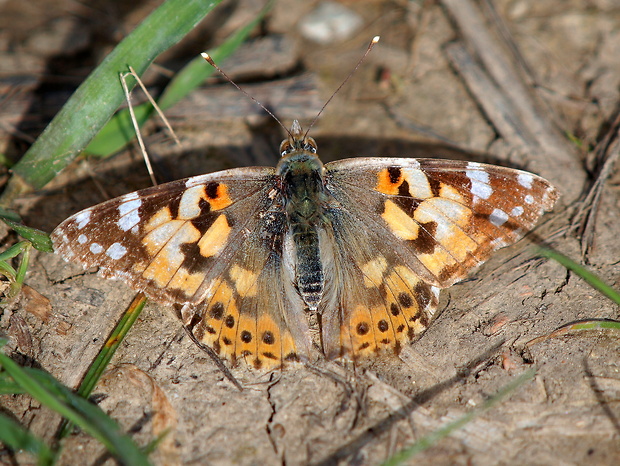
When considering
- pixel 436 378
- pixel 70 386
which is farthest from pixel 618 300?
pixel 70 386

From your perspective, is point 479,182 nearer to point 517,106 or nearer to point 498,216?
point 498,216

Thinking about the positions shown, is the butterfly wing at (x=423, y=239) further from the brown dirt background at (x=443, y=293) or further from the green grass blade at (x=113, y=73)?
the green grass blade at (x=113, y=73)

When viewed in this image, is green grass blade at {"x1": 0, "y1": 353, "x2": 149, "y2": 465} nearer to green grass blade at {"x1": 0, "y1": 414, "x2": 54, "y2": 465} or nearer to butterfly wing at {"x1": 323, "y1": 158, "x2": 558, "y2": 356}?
green grass blade at {"x1": 0, "y1": 414, "x2": 54, "y2": 465}

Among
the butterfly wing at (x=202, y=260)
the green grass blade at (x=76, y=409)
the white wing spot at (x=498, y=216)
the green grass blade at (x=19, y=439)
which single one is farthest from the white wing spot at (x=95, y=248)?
the white wing spot at (x=498, y=216)

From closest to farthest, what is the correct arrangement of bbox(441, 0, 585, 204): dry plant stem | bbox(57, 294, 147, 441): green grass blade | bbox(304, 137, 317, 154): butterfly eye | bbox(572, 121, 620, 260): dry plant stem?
bbox(57, 294, 147, 441): green grass blade, bbox(304, 137, 317, 154): butterfly eye, bbox(572, 121, 620, 260): dry plant stem, bbox(441, 0, 585, 204): dry plant stem

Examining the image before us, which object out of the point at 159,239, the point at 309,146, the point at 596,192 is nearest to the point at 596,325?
the point at 596,192

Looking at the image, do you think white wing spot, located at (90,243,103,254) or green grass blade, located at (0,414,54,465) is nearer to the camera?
green grass blade, located at (0,414,54,465)

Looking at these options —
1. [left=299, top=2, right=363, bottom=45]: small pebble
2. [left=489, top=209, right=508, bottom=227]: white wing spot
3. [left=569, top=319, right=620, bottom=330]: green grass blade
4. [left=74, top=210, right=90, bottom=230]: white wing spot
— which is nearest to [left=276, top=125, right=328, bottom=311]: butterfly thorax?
[left=489, top=209, right=508, bottom=227]: white wing spot
